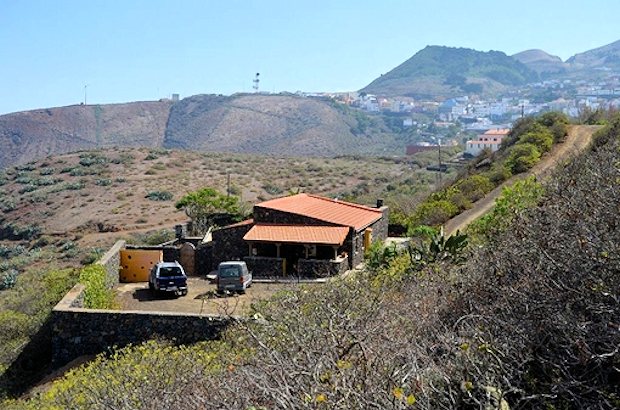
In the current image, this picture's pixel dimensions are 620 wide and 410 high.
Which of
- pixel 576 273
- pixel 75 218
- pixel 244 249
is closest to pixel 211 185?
Result: pixel 75 218

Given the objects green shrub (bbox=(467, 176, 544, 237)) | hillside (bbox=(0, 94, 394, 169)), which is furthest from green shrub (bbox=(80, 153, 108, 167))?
green shrub (bbox=(467, 176, 544, 237))

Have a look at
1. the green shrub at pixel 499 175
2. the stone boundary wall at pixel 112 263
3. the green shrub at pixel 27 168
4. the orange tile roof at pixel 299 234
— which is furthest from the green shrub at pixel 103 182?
the orange tile roof at pixel 299 234

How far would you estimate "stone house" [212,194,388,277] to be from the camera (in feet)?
66.9

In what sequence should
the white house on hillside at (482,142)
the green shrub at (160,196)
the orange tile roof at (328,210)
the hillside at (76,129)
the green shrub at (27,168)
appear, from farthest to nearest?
the hillside at (76,129), the white house on hillside at (482,142), the green shrub at (27,168), the green shrub at (160,196), the orange tile roof at (328,210)

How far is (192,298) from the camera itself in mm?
18188

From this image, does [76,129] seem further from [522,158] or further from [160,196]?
[522,158]

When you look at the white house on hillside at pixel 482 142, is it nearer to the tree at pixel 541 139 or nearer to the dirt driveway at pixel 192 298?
the tree at pixel 541 139

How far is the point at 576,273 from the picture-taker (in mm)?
7316

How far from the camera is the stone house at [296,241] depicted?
20391mm

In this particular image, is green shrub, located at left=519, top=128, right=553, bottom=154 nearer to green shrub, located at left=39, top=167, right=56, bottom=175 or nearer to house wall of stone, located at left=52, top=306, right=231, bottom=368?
house wall of stone, located at left=52, top=306, right=231, bottom=368

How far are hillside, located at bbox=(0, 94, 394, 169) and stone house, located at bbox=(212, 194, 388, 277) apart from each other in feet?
258

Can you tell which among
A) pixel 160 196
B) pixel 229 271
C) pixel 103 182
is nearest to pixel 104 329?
pixel 229 271

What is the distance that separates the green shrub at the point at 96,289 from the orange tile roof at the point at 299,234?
4.60 meters

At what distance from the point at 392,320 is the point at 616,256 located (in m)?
3.16
